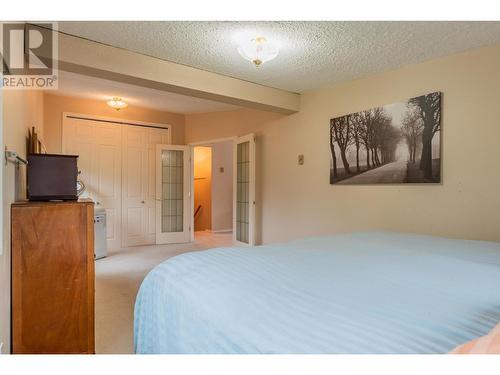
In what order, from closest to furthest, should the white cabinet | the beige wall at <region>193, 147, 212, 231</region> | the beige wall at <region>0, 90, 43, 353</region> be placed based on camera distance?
1. the beige wall at <region>0, 90, 43, 353</region>
2. the white cabinet
3. the beige wall at <region>193, 147, 212, 231</region>

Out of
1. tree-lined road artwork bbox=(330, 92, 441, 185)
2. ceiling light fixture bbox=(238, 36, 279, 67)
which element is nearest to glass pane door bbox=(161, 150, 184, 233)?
tree-lined road artwork bbox=(330, 92, 441, 185)

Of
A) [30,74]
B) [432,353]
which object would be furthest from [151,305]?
[30,74]

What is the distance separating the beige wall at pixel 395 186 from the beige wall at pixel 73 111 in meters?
2.10

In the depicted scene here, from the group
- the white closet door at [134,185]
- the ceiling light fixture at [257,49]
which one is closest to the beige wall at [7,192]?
the ceiling light fixture at [257,49]

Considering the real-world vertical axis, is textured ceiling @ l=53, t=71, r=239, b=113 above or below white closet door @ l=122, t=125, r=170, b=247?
above

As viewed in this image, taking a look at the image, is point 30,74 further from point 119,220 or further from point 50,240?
point 119,220

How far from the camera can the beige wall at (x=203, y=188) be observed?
25.6ft

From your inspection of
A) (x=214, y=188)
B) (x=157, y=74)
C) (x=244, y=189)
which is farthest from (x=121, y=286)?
(x=214, y=188)

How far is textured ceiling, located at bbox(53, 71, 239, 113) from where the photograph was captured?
4070mm

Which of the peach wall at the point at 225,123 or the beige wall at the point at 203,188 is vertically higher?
the peach wall at the point at 225,123

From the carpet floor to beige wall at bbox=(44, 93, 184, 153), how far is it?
2.10 m

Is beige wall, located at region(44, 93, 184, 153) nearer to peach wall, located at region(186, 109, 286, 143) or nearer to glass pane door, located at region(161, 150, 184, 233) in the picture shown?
peach wall, located at region(186, 109, 286, 143)

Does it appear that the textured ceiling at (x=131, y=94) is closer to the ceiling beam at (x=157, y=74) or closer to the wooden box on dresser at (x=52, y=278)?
the ceiling beam at (x=157, y=74)
